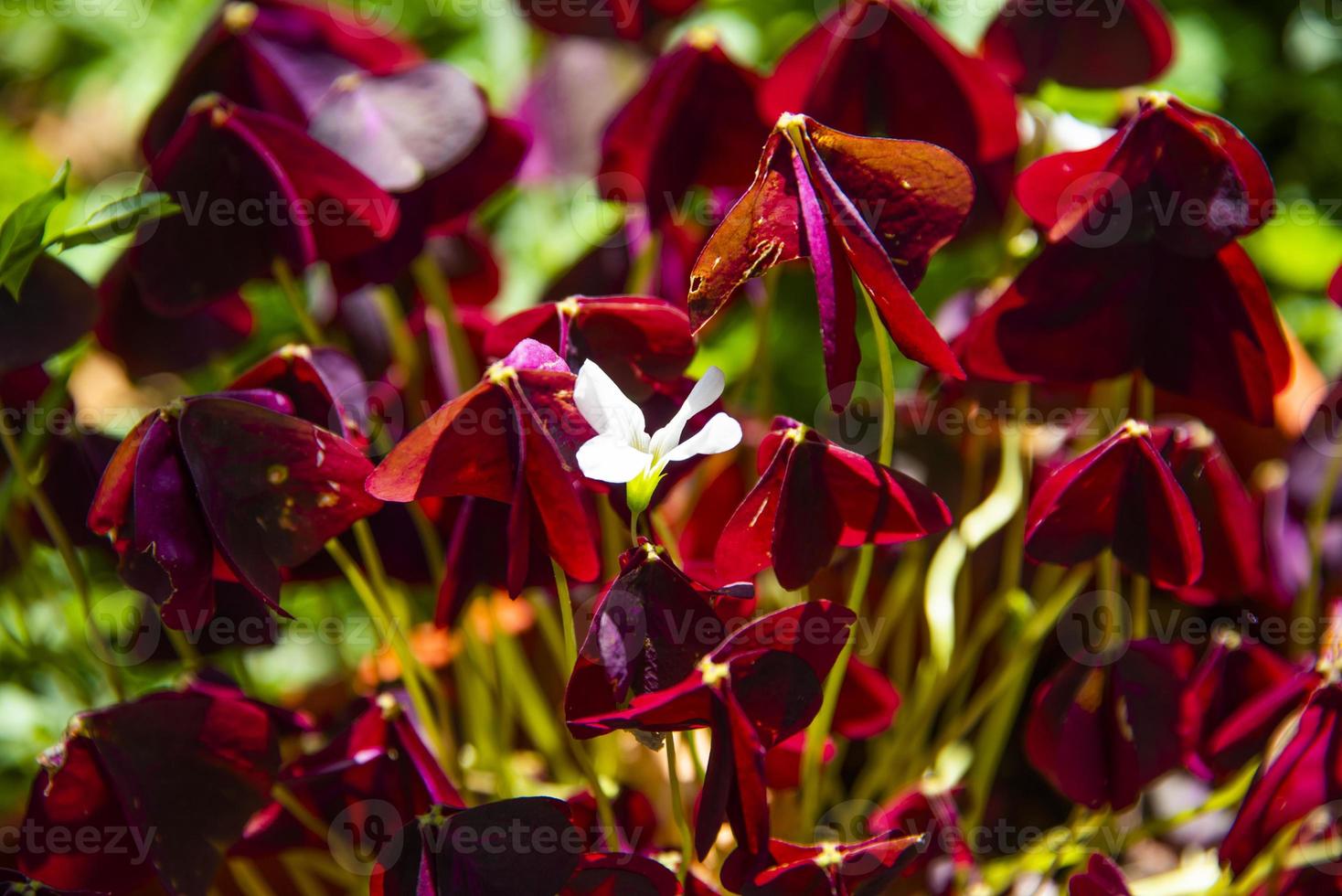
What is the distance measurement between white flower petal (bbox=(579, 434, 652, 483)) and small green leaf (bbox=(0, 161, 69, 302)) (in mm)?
266

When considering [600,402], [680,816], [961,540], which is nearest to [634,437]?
[600,402]

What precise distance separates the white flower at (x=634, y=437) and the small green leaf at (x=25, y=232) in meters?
0.25

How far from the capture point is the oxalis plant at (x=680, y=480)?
43 cm

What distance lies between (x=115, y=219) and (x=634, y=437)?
26 centimetres

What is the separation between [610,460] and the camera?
0.37 metres

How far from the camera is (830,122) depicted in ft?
1.93

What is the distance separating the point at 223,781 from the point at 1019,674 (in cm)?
41

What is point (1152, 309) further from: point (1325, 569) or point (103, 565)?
point (103, 565)

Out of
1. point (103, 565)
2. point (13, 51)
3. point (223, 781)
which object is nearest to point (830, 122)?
point (223, 781)

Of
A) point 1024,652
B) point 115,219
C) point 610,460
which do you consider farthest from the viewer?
point 1024,652

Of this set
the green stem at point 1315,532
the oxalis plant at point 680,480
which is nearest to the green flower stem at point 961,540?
the oxalis plant at point 680,480

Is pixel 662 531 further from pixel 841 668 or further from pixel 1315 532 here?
pixel 1315 532

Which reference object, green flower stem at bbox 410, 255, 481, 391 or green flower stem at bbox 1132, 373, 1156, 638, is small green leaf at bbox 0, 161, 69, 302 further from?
green flower stem at bbox 1132, 373, 1156, 638

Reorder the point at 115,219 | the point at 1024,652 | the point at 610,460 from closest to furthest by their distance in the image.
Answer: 1. the point at 610,460
2. the point at 115,219
3. the point at 1024,652
